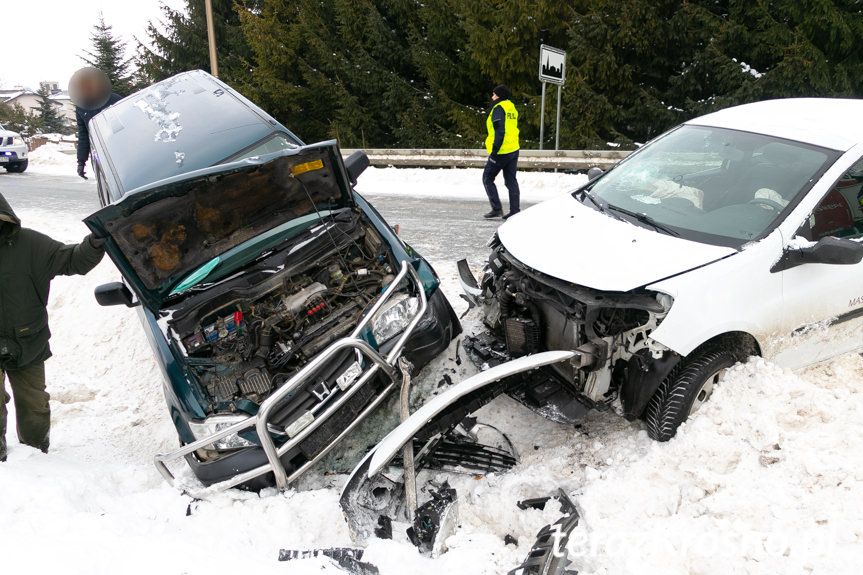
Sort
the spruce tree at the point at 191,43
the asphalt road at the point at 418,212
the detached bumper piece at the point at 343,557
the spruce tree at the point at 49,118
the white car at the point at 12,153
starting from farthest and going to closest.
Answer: the spruce tree at the point at 49,118
the spruce tree at the point at 191,43
the white car at the point at 12,153
the asphalt road at the point at 418,212
the detached bumper piece at the point at 343,557

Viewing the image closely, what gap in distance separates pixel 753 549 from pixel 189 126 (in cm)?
464

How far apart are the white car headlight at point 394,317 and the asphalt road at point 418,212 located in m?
2.87

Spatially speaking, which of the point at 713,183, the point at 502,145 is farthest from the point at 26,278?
the point at 502,145

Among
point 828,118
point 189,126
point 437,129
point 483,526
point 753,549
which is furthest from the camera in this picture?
point 437,129

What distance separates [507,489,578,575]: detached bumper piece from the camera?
2.38m

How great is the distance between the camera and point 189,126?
4.56m

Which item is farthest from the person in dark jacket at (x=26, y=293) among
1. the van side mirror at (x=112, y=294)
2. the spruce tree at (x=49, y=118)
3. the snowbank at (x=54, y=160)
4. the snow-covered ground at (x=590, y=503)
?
the spruce tree at (x=49, y=118)

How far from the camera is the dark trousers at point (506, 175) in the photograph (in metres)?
8.20

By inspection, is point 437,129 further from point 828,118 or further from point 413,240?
point 828,118

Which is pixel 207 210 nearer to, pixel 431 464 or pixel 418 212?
pixel 431 464

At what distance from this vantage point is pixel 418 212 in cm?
913

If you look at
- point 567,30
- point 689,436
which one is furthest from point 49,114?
point 689,436

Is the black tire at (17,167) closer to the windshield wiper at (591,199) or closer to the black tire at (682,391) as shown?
the windshield wiper at (591,199)

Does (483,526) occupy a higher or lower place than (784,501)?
lower
